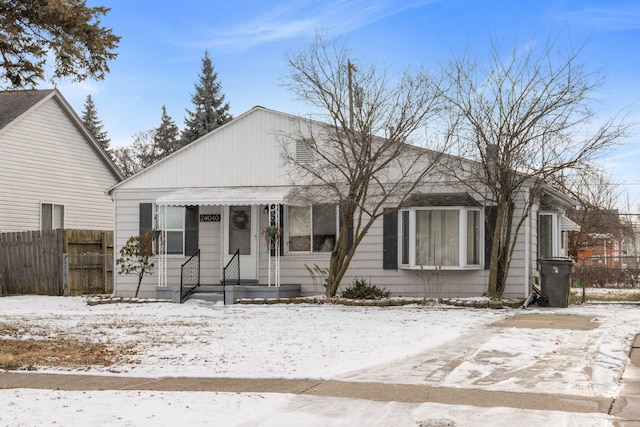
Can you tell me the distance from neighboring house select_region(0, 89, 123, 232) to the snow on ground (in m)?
8.57

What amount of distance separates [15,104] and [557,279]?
60.9ft

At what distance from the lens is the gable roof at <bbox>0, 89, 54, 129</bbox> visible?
24891 millimetres

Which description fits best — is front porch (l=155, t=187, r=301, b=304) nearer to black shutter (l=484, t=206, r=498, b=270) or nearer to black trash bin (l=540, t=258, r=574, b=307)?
black shutter (l=484, t=206, r=498, b=270)

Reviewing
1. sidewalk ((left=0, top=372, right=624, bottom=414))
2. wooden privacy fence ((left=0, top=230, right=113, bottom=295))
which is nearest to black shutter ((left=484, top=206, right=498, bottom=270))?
sidewalk ((left=0, top=372, right=624, bottom=414))

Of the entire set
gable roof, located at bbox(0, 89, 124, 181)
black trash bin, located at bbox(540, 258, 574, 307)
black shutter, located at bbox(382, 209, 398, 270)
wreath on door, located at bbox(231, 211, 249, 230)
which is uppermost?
gable roof, located at bbox(0, 89, 124, 181)

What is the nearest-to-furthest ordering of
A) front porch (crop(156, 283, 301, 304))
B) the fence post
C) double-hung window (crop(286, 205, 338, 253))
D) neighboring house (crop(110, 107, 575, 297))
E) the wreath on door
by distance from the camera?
1. neighboring house (crop(110, 107, 575, 297))
2. front porch (crop(156, 283, 301, 304))
3. double-hung window (crop(286, 205, 338, 253))
4. the wreath on door
5. the fence post

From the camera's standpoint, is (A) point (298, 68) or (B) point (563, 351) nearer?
(B) point (563, 351)

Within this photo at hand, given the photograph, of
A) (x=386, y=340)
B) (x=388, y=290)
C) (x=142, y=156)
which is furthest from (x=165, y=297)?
(x=142, y=156)

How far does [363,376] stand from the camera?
8.48 m

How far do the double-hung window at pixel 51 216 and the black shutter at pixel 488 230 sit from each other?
14981 mm

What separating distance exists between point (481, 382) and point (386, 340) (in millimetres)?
3284

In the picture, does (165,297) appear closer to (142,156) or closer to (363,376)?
(363,376)

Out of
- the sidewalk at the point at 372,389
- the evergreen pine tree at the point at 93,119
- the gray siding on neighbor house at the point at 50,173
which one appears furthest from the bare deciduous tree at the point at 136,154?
the sidewalk at the point at 372,389

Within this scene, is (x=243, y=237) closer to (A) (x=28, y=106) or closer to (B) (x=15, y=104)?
(A) (x=28, y=106)
